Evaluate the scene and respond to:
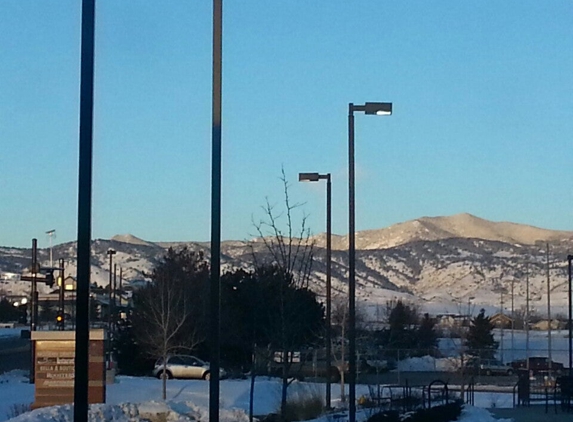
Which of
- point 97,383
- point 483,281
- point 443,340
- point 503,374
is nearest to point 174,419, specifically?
point 97,383

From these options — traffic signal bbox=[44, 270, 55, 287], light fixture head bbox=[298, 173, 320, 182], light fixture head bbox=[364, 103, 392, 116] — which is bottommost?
traffic signal bbox=[44, 270, 55, 287]

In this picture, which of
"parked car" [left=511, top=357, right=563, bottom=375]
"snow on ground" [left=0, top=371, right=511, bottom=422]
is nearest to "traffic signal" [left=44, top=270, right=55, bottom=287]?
"snow on ground" [left=0, top=371, right=511, bottom=422]

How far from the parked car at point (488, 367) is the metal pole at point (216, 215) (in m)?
35.7

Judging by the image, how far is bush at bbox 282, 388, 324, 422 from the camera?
87.9 feet

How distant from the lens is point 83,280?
10883 mm

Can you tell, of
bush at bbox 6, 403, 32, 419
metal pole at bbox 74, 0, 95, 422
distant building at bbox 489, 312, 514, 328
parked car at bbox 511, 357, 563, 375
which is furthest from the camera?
distant building at bbox 489, 312, 514, 328

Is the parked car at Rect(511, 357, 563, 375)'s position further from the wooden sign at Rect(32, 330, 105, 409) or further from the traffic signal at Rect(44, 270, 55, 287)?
the wooden sign at Rect(32, 330, 105, 409)

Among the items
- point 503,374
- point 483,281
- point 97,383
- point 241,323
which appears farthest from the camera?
point 483,281

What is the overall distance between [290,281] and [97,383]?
5197 mm

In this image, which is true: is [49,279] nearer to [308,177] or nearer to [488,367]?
[308,177]

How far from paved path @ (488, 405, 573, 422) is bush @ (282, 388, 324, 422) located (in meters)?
4.91

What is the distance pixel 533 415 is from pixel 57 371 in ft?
45.1

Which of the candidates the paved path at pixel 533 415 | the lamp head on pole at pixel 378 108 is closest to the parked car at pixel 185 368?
the paved path at pixel 533 415

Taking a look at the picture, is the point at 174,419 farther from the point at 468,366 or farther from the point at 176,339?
the point at 468,366
